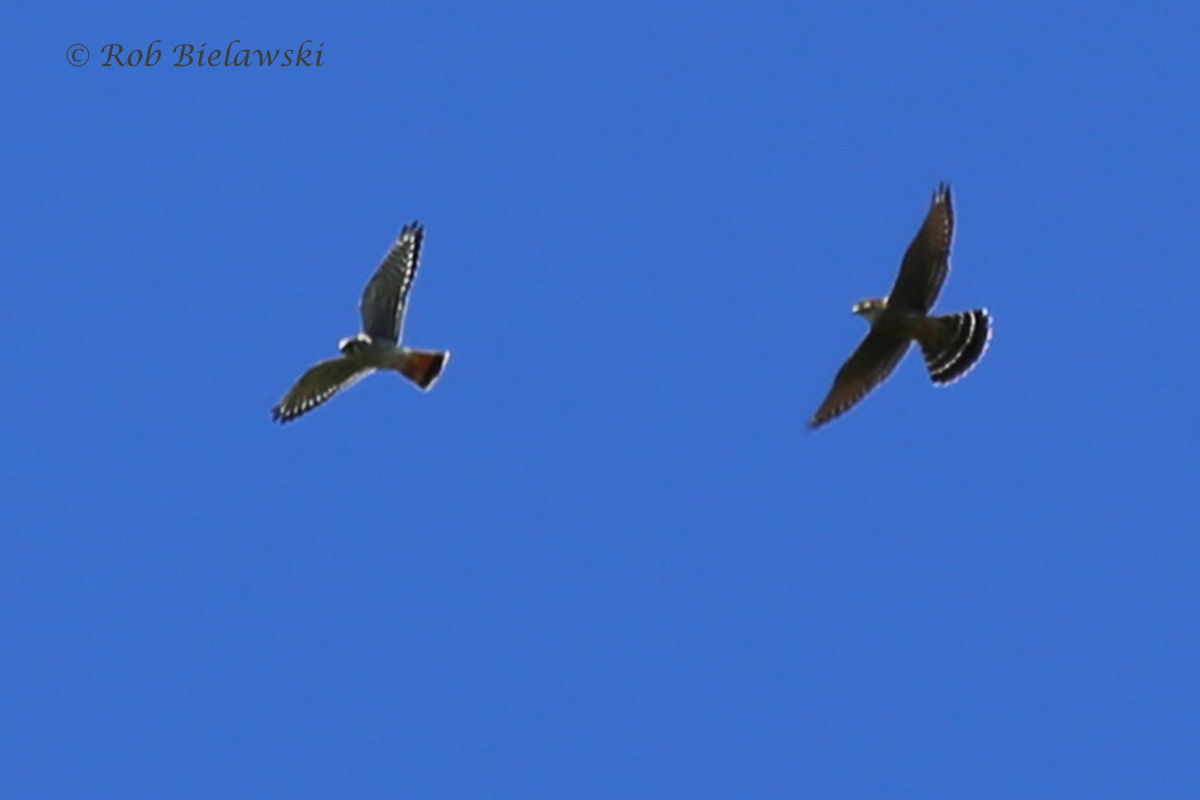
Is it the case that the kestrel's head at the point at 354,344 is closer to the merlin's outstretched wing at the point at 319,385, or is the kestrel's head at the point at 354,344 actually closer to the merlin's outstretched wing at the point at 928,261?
the merlin's outstretched wing at the point at 319,385

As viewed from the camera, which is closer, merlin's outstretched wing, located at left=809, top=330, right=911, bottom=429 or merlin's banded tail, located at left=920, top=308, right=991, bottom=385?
merlin's banded tail, located at left=920, top=308, right=991, bottom=385

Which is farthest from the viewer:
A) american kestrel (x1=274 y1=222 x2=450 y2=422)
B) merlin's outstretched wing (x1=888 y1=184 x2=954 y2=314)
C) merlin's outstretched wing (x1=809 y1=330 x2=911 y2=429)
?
merlin's outstretched wing (x1=809 y1=330 x2=911 y2=429)

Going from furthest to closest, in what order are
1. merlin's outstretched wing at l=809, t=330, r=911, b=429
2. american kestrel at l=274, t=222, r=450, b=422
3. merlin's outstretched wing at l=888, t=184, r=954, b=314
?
merlin's outstretched wing at l=809, t=330, r=911, b=429 < american kestrel at l=274, t=222, r=450, b=422 < merlin's outstretched wing at l=888, t=184, r=954, b=314

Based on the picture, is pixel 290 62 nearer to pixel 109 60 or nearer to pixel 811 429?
pixel 109 60

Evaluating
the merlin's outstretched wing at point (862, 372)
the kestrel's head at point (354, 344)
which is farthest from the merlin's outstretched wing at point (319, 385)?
the merlin's outstretched wing at point (862, 372)

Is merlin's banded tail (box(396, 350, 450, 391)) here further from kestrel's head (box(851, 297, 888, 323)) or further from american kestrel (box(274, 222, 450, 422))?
kestrel's head (box(851, 297, 888, 323))

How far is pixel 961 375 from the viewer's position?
19797 mm

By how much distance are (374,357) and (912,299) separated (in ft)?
13.1

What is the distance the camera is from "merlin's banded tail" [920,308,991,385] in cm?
1972

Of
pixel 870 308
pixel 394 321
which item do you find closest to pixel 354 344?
pixel 394 321

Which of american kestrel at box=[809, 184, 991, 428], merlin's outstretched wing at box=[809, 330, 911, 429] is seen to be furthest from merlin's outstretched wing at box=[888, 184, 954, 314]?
merlin's outstretched wing at box=[809, 330, 911, 429]

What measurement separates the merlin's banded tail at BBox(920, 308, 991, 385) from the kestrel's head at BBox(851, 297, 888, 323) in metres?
0.42

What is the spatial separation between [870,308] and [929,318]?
49cm

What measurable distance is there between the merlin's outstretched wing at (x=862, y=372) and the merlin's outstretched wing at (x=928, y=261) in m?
0.42
